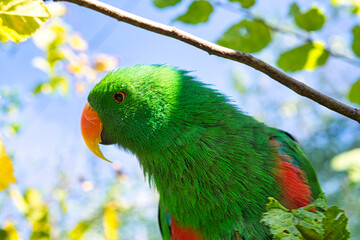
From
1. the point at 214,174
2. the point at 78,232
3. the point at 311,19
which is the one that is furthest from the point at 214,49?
the point at 78,232

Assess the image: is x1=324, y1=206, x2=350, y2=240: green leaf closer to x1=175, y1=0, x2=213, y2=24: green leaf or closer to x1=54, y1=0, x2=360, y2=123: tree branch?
x1=54, y1=0, x2=360, y2=123: tree branch

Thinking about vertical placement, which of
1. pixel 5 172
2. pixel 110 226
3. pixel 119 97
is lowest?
pixel 110 226

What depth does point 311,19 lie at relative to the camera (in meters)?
1.54

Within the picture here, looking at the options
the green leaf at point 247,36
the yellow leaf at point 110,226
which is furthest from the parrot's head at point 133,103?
the yellow leaf at point 110,226

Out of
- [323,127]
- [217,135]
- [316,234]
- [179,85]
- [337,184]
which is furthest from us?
[323,127]

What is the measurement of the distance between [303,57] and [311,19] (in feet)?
0.57

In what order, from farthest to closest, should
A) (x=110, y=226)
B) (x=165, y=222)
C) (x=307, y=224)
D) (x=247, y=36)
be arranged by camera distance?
(x=110, y=226) → (x=165, y=222) → (x=247, y=36) → (x=307, y=224)

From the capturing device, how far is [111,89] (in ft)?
5.55

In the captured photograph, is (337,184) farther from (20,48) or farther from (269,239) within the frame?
(20,48)

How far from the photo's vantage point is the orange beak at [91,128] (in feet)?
5.94

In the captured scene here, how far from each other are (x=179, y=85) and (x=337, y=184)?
12.2 feet

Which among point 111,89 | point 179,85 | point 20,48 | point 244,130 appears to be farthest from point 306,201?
point 20,48

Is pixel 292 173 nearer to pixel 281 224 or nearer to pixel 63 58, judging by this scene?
pixel 281 224

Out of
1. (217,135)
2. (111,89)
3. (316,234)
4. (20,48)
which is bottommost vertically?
(20,48)
